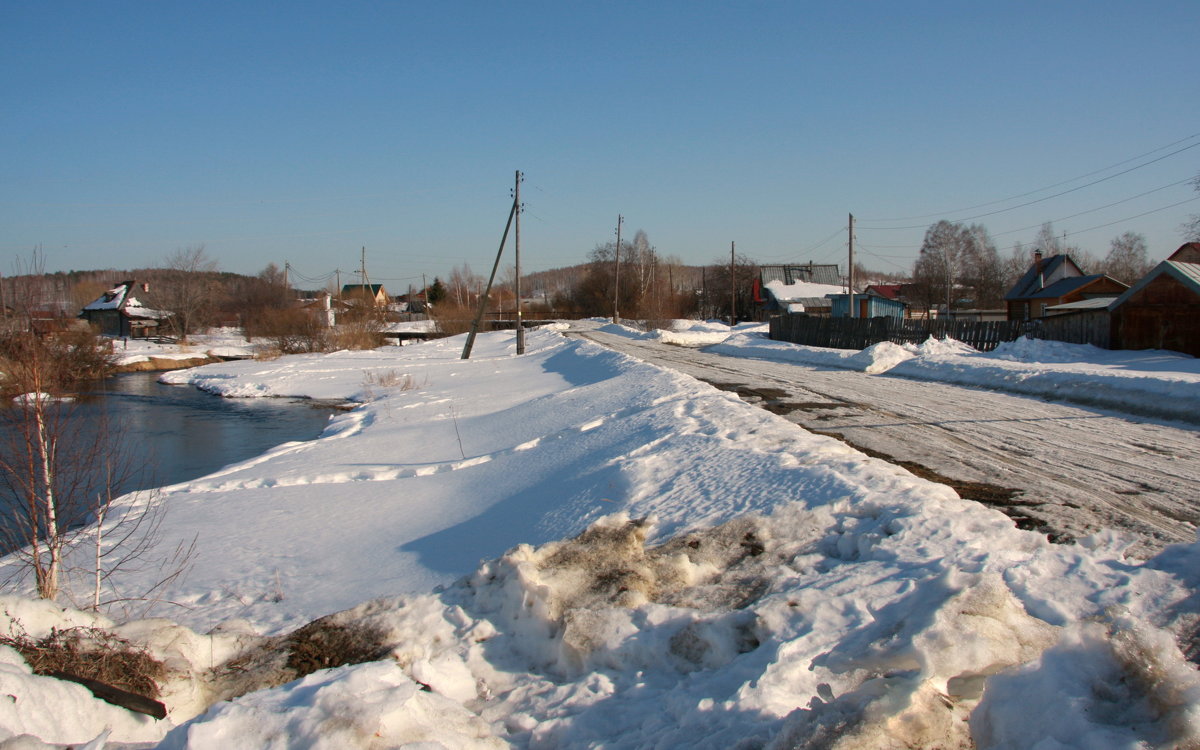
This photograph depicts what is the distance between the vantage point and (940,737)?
270cm

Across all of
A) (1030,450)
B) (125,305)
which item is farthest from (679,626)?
(125,305)

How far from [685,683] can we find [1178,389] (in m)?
10.7

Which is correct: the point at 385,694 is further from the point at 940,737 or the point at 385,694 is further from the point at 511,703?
the point at 940,737

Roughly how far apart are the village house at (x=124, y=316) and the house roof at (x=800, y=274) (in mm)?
55161

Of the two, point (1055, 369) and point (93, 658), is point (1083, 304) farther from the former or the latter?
point (93, 658)

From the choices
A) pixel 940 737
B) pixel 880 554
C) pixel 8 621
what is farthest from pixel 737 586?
pixel 8 621

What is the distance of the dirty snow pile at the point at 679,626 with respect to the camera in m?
2.76

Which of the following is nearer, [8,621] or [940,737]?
[940,737]

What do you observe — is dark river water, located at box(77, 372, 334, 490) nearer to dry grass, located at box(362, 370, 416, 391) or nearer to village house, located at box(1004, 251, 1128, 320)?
dry grass, located at box(362, 370, 416, 391)

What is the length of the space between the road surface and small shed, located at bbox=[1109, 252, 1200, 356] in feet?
27.9

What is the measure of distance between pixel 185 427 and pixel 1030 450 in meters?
20.2

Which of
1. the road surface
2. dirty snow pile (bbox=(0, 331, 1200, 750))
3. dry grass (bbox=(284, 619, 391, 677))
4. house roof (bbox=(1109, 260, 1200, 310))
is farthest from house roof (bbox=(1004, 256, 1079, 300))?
dry grass (bbox=(284, 619, 391, 677))

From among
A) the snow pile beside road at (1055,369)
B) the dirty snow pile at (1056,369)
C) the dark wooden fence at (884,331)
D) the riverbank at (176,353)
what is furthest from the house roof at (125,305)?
the snow pile beside road at (1055,369)

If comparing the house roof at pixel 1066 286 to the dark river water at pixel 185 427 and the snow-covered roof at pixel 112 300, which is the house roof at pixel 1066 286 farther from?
the snow-covered roof at pixel 112 300
